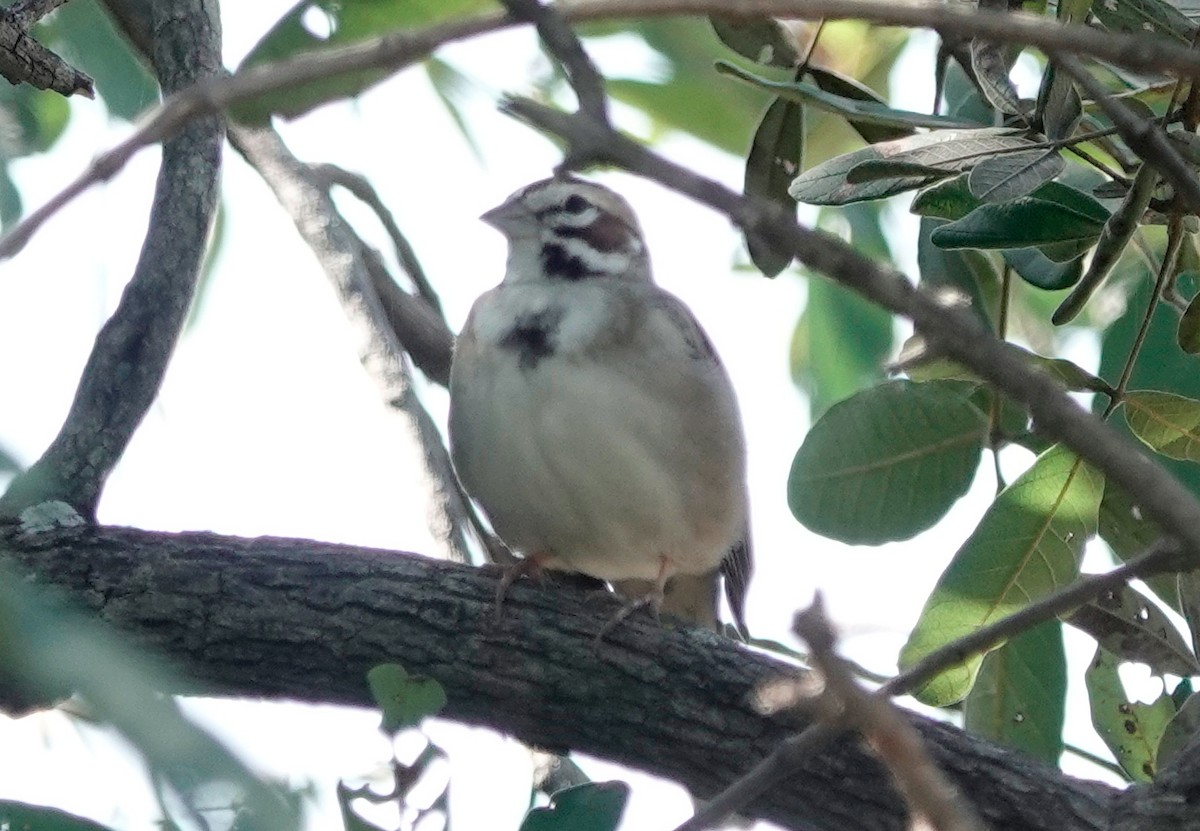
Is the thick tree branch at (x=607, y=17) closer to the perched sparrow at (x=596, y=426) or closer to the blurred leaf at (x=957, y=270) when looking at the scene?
the blurred leaf at (x=957, y=270)

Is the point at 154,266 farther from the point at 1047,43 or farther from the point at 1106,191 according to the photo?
the point at 1047,43

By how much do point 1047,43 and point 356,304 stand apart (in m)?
2.56

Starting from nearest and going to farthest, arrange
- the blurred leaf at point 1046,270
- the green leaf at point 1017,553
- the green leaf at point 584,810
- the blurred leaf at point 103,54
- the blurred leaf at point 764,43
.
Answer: the green leaf at point 584,810 → the blurred leaf at point 1046,270 → the green leaf at point 1017,553 → the blurred leaf at point 764,43 → the blurred leaf at point 103,54

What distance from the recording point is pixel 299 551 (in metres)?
2.88

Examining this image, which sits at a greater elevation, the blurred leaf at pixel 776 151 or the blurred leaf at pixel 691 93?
the blurred leaf at pixel 691 93

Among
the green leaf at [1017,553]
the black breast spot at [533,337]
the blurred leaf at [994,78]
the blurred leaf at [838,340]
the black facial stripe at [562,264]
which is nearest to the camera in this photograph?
the blurred leaf at [994,78]

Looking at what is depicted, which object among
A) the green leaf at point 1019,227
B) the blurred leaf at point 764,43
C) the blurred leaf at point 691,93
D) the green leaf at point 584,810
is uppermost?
the blurred leaf at point 691,93

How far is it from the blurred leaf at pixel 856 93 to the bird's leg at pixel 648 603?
951 mm

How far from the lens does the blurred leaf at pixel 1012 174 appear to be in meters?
2.25

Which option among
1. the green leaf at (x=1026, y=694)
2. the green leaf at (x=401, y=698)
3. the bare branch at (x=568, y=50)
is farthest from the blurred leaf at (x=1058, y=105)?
the bare branch at (x=568, y=50)

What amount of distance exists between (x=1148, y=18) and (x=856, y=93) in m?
0.54

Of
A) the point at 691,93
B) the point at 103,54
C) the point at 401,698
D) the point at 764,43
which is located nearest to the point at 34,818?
the point at 401,698

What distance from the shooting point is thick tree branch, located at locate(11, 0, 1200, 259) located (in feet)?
3.53

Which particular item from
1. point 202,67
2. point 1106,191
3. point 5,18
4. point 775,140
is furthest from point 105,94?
point 1106,191
